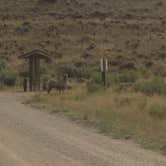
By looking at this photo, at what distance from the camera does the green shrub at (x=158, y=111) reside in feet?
62.8

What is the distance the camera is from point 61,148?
43.3 feet

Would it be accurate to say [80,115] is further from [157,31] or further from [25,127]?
[157,31]

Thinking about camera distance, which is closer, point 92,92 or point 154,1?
point 92,92

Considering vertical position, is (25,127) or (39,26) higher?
(39,26)

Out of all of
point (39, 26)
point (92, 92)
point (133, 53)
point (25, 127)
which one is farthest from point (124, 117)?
point (39, 26)

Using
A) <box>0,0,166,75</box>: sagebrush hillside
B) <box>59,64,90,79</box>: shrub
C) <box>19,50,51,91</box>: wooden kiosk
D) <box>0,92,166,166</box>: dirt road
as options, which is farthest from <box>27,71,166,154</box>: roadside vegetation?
<box>0,0,166,75</box>: sagebrush hillside

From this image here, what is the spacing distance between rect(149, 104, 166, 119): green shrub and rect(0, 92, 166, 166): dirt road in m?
2.85

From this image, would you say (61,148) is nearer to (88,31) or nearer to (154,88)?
(154,88)

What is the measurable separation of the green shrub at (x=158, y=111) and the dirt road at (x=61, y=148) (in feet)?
9.36

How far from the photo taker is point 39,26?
74.6 m

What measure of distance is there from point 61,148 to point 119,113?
744 centimetres

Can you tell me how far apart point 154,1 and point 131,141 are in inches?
3032

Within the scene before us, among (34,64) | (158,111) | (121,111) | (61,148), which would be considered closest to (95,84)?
(34,64)

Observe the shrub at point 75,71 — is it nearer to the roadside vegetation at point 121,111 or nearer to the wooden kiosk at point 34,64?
the wooden kiosk at point 34,64
